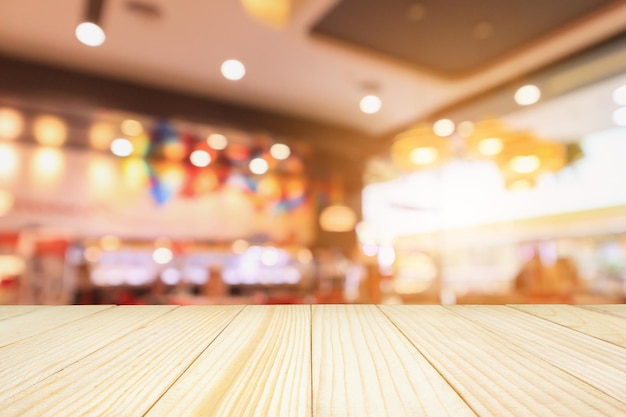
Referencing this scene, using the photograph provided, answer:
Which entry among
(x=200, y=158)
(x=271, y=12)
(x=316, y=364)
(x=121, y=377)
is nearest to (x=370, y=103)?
(x=271, y=12)

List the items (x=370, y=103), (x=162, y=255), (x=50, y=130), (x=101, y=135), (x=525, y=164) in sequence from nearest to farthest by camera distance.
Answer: (x=525, y=164)
(x=370, y=103)
(x=50, y=130)
(x=101, y=135)
(x=162, y=255)

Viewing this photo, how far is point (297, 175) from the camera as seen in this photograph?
8.30 m

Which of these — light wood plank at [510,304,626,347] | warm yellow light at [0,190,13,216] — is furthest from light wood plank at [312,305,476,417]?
warm yellow light at [0,190,13,216]

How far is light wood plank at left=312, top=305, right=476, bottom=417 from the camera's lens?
0.56 metres

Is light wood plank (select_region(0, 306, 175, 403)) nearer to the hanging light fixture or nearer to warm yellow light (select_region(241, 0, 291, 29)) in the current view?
warm yellow light (select_region(241, 0, 291, 29))

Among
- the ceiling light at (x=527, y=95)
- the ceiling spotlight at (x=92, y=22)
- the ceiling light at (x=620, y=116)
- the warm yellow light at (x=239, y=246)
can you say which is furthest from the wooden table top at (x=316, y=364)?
the warm yellow light at (x=239, y=246)

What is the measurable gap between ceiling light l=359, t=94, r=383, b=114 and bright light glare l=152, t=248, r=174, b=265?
15.9 feet

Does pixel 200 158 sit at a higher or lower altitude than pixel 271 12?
lower

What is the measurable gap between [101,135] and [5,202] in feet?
6.59

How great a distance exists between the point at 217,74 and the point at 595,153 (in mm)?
7483

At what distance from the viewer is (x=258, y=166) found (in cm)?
743

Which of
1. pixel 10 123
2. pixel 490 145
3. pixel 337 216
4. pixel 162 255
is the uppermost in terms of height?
pixel 10 123

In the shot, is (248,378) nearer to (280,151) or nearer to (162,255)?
(280,151)

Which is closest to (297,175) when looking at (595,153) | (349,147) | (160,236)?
(349,147)
